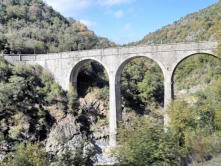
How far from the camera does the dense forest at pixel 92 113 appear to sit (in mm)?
8273

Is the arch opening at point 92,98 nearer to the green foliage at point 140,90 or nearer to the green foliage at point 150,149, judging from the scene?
the green foliage at point 140,90

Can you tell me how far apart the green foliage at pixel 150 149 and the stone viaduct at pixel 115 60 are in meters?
8.09

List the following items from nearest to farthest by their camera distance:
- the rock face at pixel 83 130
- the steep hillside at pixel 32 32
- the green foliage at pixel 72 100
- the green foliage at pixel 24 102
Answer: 1. the green foliage at pixel 24 102
2. the rock face at pixel 83 130
3. the green foliage at pixel 72 100
4. the steep hillside at pixel 32 32

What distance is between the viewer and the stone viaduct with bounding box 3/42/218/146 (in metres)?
16.2

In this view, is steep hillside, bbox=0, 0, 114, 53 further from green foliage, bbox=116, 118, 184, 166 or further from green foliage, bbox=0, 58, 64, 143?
green foliage, bbox=116, 118, 184, 166

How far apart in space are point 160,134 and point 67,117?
1489 cm

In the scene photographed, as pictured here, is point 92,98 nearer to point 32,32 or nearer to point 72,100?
point 72,100

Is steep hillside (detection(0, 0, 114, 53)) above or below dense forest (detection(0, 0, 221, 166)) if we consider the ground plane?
above

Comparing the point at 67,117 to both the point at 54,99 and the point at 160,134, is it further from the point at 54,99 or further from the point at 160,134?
the point at 160,134

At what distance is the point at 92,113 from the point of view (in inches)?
954

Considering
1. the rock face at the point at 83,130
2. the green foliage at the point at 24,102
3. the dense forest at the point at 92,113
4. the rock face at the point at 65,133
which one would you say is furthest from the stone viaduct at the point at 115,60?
the rock face at the point at 65,133

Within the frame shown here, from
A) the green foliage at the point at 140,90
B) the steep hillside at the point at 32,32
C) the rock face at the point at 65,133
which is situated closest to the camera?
the rock face at the point at 65,133

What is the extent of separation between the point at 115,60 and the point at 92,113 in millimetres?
8225

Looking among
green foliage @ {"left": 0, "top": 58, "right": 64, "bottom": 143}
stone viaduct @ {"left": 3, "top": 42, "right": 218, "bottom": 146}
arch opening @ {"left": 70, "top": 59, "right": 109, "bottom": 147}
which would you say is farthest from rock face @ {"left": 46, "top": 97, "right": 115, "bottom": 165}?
stone viaduct @ {"left": 3, "top": 42, "right": 218, "bottom": 146}
